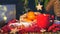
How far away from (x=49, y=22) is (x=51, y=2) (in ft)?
0.62

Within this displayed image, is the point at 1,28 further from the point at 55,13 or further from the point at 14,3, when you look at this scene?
the point at 55,13

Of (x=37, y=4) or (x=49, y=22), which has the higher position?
(x=37, y=4)

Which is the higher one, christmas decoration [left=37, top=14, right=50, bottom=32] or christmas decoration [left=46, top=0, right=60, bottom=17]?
christmas decoration [left=46, top=0, right=60, bottom=17]

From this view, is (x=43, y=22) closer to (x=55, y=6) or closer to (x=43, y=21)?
(x=43, y=21)

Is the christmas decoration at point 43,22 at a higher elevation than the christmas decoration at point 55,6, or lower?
lower

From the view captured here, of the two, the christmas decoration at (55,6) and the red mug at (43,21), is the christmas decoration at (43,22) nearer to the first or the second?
the red mug at (43,21)

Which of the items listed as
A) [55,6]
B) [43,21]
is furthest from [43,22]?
[55,6]

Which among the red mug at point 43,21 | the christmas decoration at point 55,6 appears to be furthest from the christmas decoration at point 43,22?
the christmas decoration at point 55,6

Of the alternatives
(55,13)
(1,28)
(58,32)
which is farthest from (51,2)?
(1,28)

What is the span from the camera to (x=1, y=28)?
2.02 meters

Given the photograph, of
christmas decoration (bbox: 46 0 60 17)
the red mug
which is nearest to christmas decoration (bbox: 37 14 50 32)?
the red mug

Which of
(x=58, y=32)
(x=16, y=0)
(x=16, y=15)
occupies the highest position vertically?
(x=16, y=0)

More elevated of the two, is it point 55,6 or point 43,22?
point 55,6

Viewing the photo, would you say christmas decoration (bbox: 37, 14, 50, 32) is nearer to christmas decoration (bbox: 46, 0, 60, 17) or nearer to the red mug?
the red mug
